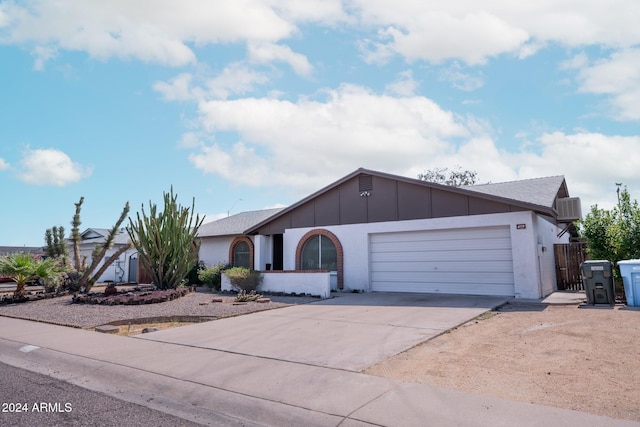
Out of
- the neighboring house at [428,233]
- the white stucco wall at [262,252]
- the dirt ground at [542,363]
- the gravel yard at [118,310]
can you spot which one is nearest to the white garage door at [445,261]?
the neighboring house at [428,233]

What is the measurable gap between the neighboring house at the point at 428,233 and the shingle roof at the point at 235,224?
3.15m

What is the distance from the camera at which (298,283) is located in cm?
1606

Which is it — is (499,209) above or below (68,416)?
above

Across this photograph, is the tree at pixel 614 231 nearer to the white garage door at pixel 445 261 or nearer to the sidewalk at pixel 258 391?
the white garage door at pixel 445 261

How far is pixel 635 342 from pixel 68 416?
8080 millimetres

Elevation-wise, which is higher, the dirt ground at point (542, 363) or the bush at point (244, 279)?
the bush at point (244, 279)

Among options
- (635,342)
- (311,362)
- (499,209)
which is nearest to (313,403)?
(311,362)

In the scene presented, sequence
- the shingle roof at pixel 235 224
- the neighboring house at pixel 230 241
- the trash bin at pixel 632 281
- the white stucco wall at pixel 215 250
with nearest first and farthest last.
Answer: the trash bin at pixel 632 281
the neighboring house at pixel 230 241
the shingle roof at pixel 235 224
the white stucco wall at pixel 215 250

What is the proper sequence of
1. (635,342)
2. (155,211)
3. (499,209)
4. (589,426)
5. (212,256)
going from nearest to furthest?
(589,426), (635,342), (499,209), (155,211), (212,256)

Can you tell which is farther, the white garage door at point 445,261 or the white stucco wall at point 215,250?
the white stucco wall at point 215,250

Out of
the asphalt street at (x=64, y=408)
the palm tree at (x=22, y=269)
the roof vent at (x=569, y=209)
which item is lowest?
the asphalt street at (x=64, y=408)

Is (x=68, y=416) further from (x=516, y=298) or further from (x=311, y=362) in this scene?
(x=516, y=298)

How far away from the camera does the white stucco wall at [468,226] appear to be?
13.5m

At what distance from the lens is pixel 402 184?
54.3 ft
